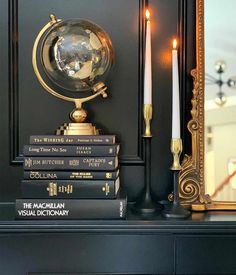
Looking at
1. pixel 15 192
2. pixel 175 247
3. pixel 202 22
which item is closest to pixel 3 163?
pixel 15 192

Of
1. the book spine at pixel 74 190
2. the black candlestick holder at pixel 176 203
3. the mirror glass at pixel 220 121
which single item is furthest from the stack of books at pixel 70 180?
the mirror glass at pixel 220 121

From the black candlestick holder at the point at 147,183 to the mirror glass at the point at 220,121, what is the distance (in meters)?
0.14

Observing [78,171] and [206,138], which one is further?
[206,138]

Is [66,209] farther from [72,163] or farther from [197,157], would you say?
[197,157]

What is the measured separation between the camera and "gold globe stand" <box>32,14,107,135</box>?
957 mm

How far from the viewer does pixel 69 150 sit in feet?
2.90

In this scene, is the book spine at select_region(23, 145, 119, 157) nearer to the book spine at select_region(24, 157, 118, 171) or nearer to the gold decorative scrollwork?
the book spine at select_region(24, 157, 118, 171)

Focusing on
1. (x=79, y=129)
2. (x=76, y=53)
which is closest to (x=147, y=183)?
(x=79, y=129)

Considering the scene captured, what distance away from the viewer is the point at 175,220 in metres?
0.87

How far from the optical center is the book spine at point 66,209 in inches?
33.8

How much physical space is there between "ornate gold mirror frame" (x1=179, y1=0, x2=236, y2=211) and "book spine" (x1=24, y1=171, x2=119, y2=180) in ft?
0.71

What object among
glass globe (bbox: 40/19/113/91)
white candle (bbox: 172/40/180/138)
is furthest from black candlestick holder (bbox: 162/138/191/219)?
glass globe (bbox: 40/19/113/91)

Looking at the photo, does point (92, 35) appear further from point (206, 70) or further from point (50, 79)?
point (206, 70)

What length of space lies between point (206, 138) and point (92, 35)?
0.35 metres
